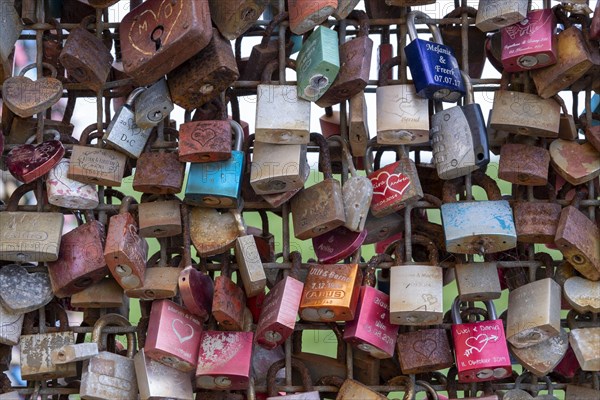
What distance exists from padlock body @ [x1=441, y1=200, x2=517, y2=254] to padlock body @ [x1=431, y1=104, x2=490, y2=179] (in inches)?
3.8

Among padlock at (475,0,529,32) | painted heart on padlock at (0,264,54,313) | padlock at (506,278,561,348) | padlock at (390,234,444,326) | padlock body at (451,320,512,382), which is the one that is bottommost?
padlock body at (451,320,512,382)

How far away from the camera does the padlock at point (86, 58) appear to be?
2.70 metres

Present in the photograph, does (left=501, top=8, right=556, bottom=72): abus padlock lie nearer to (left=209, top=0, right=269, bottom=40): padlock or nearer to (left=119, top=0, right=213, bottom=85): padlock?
(left=209, top=0, right=269, bottom=40): padlock

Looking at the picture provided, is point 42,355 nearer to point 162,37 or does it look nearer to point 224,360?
point 224,360

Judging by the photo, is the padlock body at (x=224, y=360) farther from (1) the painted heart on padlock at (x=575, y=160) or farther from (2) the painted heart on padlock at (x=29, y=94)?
(1) the painted heart on padlock at (x=575, y=160)

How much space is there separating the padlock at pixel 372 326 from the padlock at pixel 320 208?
191 mm

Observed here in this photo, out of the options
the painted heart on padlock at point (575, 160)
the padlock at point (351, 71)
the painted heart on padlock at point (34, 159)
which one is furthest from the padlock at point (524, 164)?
the painted heart on padlock at point (34, 159)

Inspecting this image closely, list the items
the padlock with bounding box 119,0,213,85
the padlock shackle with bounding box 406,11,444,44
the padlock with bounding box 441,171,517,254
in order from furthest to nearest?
the padlock shackle with bounding box 406,11,444,44, the padlock with bounding box 441,171,517,254, the padlock with bounding box 119,0,213,85

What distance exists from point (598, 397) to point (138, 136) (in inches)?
54.3

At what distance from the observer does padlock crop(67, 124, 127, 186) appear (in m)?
2.71

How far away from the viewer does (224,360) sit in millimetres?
2633

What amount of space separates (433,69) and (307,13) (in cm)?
36

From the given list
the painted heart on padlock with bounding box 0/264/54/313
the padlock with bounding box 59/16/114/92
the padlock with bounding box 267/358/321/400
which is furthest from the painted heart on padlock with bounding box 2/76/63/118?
the padlock with bounding box 267/358/321/400

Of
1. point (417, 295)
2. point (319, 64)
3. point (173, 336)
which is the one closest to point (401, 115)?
point (319, 64)
